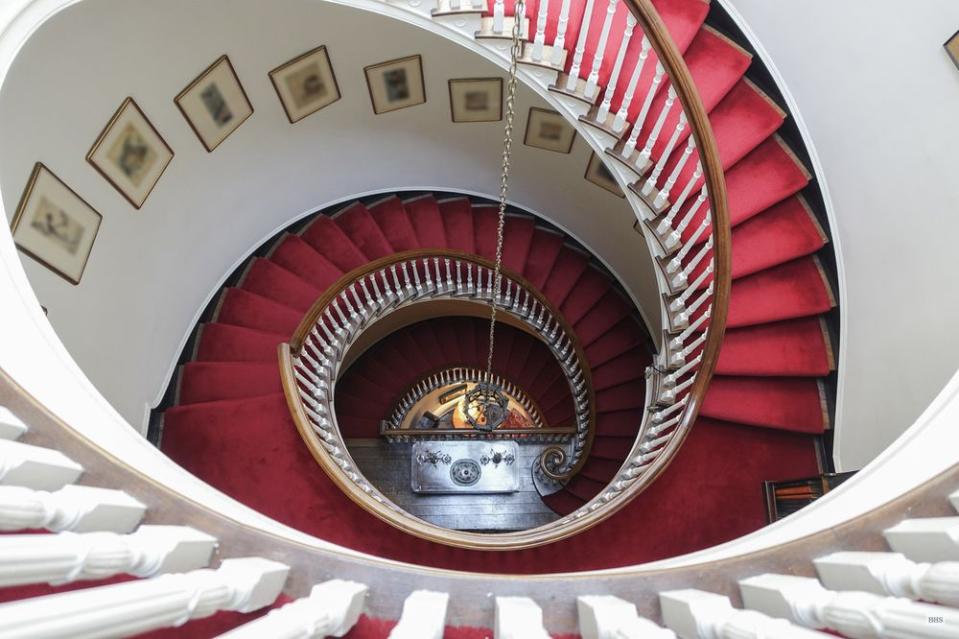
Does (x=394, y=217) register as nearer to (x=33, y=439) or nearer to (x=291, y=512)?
(x=291, y=512)

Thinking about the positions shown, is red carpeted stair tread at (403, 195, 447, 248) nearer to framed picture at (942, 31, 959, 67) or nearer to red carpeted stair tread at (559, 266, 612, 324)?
red carpeted stair tread at (559, 266, 612, 324)

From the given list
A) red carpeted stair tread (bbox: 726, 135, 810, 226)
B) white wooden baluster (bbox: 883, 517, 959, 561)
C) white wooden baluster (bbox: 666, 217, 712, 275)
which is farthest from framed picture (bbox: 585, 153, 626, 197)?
white wooden baluster (bbox: 883, 517, 959, 561)

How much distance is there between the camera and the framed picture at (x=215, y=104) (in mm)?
4207

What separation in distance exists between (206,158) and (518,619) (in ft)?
14.7

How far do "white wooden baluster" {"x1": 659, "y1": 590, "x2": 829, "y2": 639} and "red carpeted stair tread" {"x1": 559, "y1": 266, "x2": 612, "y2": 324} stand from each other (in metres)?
5.03

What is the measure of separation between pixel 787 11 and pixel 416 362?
6.39 m

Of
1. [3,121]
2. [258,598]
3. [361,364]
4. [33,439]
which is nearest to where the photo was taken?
[258,598]

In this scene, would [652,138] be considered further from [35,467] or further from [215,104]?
[35,467]

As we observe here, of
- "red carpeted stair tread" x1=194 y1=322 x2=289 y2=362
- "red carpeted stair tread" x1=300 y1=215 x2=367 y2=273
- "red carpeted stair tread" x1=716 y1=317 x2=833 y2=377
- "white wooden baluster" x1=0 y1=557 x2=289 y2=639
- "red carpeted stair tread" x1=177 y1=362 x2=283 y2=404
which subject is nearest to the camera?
"white wooden baluster" x1=0 y1=557 x2=289 y2=639

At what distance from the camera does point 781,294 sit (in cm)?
402

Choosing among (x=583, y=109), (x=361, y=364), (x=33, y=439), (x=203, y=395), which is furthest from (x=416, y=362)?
(x=33, y=439)

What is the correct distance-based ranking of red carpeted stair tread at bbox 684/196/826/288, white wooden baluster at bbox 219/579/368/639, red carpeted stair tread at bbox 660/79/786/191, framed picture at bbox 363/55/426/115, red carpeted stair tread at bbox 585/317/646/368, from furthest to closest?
red carpeted stair tread at bbox 585/317/646/368 → framed picture at bbox 363/55/426/115 → red carpeted stair tread at bbox 660/79/786/191 → red carpeted stair tread at bbox 684/196/826/288 → white wooden baluster at bbox 219/579/368/639

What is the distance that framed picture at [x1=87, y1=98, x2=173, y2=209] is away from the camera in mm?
3742

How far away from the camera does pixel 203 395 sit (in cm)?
499
